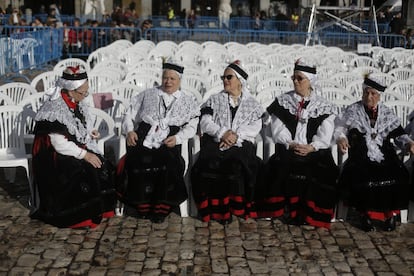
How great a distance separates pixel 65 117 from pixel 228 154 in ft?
4.87

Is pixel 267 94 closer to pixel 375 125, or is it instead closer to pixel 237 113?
pixel 237 113

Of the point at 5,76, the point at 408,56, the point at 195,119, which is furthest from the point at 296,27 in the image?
the point at 195,119

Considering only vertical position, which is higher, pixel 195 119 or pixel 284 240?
pixel 195 119

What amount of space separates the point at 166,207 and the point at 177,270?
1.00 metres

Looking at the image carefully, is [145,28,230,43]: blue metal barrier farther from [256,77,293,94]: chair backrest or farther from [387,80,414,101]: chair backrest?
[387,80,414,101]: chair backrest

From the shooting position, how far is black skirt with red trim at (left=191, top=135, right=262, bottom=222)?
17.6ft

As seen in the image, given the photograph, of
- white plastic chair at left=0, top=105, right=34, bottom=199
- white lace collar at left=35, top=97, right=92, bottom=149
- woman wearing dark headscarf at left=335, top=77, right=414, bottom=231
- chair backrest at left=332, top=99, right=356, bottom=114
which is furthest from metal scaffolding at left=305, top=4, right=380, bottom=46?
white lace collar at left=35, top=97, right=92, bottom=149

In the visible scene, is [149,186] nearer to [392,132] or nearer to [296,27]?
[392,132]

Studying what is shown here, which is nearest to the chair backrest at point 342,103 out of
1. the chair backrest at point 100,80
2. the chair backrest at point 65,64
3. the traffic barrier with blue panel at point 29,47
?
the chair backrest at point 100,80

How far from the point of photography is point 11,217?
554 cm

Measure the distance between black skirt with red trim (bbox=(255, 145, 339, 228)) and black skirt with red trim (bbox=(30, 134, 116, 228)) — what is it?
1.49m

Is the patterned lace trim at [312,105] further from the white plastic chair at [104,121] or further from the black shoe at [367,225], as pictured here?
the white plastic chair at [104,121]

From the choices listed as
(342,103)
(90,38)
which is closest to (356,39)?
(90,38)

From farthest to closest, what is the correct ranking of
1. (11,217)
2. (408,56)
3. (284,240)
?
(408,56), (11,217), (284,240)
